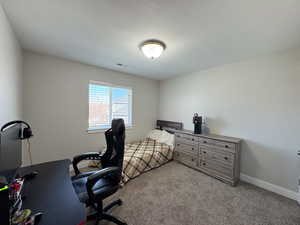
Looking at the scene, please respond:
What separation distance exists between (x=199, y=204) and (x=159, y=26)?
98.8 inches

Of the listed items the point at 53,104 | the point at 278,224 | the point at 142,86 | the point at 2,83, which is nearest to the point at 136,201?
the point at 278,224

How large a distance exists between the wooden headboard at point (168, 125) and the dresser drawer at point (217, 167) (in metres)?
1.18

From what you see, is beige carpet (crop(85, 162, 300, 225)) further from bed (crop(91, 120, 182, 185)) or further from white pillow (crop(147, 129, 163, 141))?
white pillow (crop(147, 129, 163, 141))

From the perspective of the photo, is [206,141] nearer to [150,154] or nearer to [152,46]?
[150,154]

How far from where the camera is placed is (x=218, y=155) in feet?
7.97

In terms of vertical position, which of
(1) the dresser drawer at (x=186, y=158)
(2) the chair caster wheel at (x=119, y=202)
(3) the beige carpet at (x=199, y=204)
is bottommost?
(3) the beige carpet at (x=199, y=204)

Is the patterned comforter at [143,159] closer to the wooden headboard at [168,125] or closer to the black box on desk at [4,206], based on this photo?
the wooden headboard at [168,125]

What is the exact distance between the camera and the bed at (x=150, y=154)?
242 centimetres

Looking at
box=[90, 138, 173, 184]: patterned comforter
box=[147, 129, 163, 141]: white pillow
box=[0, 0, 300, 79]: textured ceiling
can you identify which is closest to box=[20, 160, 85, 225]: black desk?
box=[90, 138, 173, 184]: patterned comforter

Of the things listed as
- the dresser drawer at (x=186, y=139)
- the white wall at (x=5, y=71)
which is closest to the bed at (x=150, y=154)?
the dresser drawer at (x=186, y=139)

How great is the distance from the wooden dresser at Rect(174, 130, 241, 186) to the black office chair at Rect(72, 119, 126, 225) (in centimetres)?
184

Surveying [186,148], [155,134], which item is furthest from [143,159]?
[155,134]

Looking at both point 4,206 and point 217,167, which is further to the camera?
point 217,167

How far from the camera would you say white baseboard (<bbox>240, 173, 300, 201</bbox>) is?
1931 millimetres
